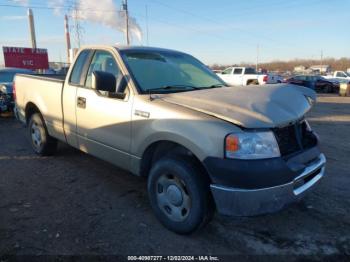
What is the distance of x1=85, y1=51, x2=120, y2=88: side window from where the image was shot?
12.9ft

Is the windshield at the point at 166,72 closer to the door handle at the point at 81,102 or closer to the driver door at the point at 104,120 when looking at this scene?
the driver door at the point at 104,120

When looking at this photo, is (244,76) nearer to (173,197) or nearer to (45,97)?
(45,97)

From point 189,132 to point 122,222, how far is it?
1.34 meters

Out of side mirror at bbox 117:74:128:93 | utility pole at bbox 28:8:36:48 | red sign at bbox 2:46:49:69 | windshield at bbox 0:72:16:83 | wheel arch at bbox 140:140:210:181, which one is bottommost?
wheel arch at bbox 140:140:210:181

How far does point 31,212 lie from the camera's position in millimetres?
3631

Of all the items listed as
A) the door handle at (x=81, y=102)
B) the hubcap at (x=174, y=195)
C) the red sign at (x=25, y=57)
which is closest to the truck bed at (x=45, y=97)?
the door handle at (x=81, y=102)

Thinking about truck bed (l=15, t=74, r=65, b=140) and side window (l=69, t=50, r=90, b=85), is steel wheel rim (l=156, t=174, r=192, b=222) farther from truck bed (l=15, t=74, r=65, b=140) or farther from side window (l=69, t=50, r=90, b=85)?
truck bed (l=15, t=74, r=65, b=140)

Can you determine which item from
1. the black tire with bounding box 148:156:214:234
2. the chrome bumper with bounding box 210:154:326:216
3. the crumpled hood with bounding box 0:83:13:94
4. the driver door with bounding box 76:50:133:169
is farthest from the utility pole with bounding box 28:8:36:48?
the chrome bumper with bounding box 210:154:326:216

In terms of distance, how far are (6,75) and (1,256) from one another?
10764 mm

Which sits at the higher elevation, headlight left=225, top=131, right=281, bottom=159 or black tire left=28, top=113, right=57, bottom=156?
headlight left=225, top=131, right=281, bottom=159

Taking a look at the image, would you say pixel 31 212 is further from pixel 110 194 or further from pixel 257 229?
pixel 257 229

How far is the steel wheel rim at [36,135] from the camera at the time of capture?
222 inches

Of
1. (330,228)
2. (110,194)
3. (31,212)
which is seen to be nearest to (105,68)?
(110,194)

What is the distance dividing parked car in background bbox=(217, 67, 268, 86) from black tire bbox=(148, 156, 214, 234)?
66.6 ft
